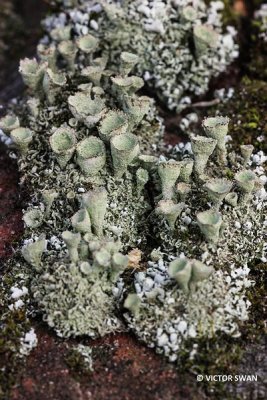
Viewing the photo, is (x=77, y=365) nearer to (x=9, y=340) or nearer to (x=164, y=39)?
(x=9, y=340)

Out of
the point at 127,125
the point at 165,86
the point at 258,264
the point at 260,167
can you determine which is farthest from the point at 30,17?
the point at 258,264

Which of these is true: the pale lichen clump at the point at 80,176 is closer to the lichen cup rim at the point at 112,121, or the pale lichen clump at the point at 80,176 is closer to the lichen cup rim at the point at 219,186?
the lichen cup rim at the point at 112,121

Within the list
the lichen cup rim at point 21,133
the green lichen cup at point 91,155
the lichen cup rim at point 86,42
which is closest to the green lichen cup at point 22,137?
the lichen cup rim at point 21,133

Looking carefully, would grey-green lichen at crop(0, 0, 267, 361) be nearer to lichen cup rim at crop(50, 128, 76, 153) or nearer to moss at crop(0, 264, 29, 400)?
lichen cup rim at crop(50, 128, 76, 153)

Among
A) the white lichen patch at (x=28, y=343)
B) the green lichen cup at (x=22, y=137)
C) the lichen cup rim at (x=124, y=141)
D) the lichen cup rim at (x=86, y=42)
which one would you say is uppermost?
the lichen cup rim at (x=86, y=42)

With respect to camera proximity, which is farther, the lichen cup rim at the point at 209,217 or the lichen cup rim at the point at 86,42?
the lichen cup rim at the point at 86,42

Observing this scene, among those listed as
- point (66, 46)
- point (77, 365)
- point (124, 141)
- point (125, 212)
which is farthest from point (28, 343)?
point (66, 46)

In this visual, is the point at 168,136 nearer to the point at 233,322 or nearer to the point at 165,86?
the point at 165,86

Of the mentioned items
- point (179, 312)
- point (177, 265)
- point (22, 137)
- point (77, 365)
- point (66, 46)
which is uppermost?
point (66, 46)
